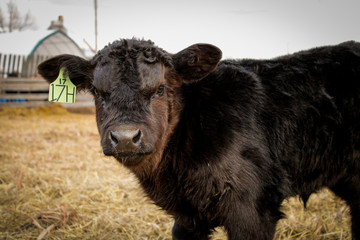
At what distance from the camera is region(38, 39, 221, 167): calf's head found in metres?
2.19

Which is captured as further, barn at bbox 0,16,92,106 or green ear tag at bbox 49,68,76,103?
barn at bbox 0,16,92,106

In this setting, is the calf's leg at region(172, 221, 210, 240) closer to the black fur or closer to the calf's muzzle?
the black fur

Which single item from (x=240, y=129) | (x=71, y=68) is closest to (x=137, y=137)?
(x=240, y=129)

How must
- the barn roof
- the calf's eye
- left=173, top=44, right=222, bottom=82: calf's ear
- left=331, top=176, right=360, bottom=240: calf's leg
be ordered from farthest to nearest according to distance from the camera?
the barn roof
left=331, top=176, right=360, bottom=240: calf's leg
left=173, top=44, right=222, bottom=82: calf's ear
the calf's eye

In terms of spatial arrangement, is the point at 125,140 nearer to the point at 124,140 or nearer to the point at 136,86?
the point at 124,140

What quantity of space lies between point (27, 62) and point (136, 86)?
14947mm

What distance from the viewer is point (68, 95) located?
303 cm

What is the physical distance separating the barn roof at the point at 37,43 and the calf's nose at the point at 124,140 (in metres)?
17.6

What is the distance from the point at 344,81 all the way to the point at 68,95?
2569 mm

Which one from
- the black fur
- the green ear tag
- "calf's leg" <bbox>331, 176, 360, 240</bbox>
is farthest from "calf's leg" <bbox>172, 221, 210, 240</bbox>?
the green ear tag

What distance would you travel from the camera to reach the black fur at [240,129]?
2461mm

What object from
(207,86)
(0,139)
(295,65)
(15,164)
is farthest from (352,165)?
(0,139)

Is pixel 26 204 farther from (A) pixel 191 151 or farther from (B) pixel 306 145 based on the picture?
(B) pixel 306 145

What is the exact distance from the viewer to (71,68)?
3.00m
